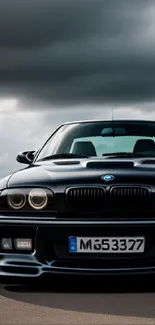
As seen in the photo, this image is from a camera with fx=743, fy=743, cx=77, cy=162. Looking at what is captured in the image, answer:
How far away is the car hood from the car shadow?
810 mm

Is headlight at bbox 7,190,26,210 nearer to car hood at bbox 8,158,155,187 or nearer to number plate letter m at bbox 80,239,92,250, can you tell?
car hood at bbox 8,158,155,187

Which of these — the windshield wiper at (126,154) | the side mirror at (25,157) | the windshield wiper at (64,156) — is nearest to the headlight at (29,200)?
the windshield wiper at (64,156)

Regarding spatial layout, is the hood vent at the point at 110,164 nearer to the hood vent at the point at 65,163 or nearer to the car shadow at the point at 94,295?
the hood vent at the point at 65,163

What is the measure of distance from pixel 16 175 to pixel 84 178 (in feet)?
2.21

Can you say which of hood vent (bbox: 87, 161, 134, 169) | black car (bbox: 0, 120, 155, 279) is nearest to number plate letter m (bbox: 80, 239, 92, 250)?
black car (bbox: 0, 120, 155, 279)

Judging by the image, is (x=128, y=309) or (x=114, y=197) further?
(x=114, y=197)

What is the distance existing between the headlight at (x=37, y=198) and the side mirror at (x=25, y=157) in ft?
5.89

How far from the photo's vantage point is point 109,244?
233 inches

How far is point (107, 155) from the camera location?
7.36 meters

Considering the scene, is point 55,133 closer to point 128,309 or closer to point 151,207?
point 151,207

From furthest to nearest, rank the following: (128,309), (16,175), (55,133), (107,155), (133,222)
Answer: (55,133), (107,155), (16,175), (133,222), (128,309)

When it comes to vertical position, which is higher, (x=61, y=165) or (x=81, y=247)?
(x=61, y=165)

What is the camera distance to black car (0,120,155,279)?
5.93 m

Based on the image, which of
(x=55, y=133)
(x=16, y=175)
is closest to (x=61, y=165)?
(x=16, y=175)
